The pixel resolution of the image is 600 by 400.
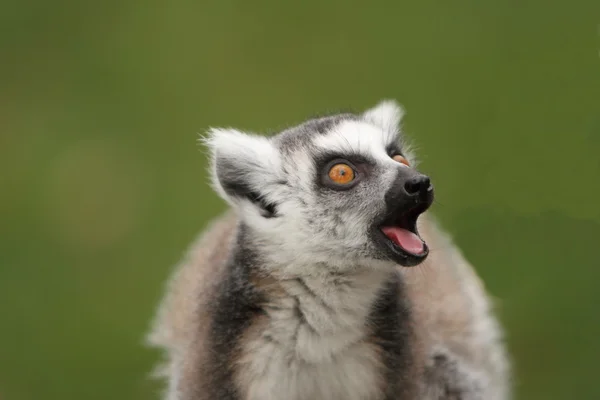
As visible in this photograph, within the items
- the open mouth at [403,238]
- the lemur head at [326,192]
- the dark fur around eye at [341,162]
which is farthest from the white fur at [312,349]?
the dark fur around eye at [341,162]

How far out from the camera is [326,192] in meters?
3.31

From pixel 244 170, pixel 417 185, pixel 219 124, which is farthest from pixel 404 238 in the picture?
pixel 219 124

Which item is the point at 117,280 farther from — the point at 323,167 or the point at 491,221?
the point at 323,167

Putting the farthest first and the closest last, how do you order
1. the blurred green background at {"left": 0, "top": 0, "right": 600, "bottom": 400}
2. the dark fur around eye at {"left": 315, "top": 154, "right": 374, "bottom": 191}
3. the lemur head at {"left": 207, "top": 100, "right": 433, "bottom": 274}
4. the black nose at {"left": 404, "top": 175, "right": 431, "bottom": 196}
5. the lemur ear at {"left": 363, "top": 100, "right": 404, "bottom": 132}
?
the blurred green background at {"left": 0, "top": 0, "right": 600, "bottom": 400}, the lemur ear at {"left": 363, "top": 100, "right": 404, "bottom": 132}, the dark fur around eye at {"left": 315, "top": 154, "right": 374, "bottom": 191}, the lemur head at {"left": 207, "top": 100, "right": 433, "bottom": 274}, the black nose at {"left": 404, "top": 175, "right": 431, "bottom": 196}

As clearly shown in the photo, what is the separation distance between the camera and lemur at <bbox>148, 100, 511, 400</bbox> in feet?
10.6

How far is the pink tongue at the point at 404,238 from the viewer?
3113 millimetres

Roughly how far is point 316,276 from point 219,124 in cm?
359

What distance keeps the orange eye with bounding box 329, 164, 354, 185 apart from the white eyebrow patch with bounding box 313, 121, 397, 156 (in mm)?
58

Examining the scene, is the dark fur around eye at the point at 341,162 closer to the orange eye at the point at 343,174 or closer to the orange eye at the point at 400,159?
the orange eye at the point at 343,174

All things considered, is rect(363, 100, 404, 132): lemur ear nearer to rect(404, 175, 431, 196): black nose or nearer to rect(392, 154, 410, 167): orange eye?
rect(392, 154, 410, 167): orange eye

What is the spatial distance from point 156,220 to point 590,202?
10.7ft

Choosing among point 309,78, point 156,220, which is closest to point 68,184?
point 156,220

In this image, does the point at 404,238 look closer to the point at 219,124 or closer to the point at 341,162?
the point at 341,162

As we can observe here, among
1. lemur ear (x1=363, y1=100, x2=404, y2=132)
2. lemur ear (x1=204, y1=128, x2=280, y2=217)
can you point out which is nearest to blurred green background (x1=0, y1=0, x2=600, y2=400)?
lemur ear (x1=363, y1=100, x2=404, y2=132)
